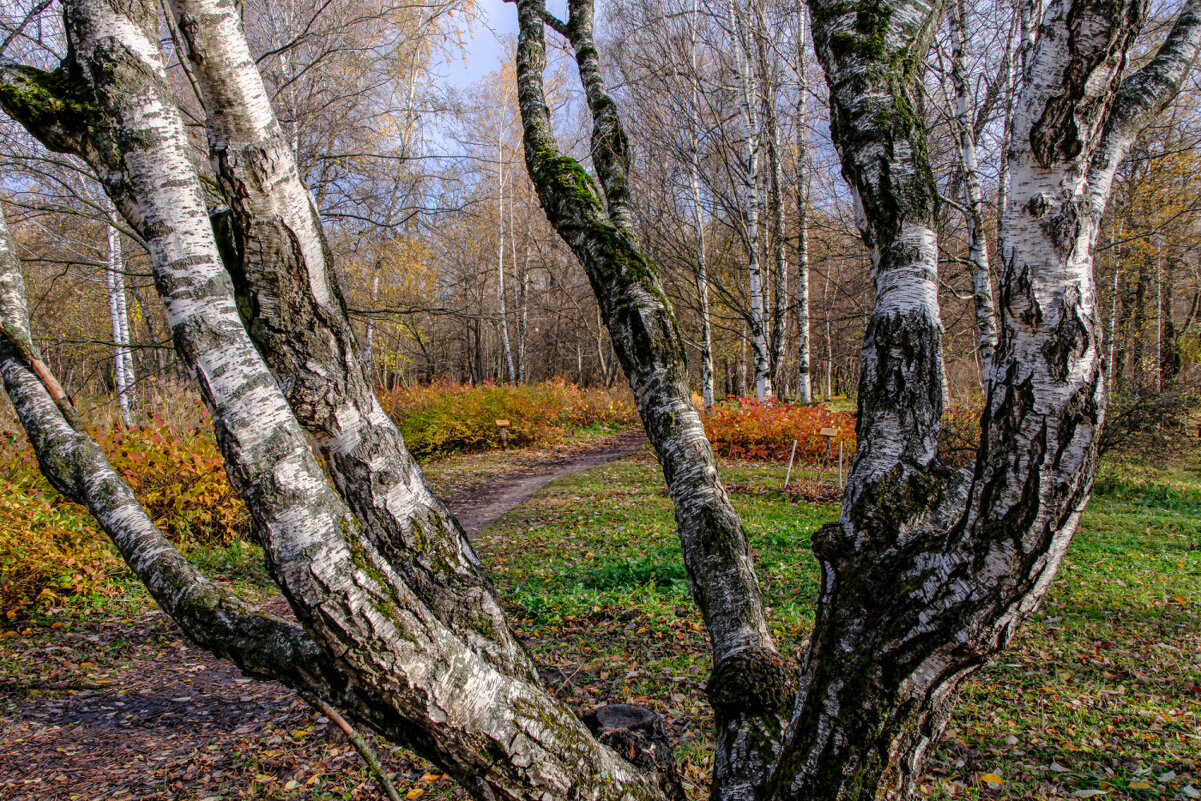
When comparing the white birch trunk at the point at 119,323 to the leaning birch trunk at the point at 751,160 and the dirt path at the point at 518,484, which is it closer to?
the dirt path at the point at 518,484

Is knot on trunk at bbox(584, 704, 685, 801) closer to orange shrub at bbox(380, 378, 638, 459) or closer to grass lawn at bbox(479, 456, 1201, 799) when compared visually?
grass lawn at bbox(479, 456, 1201, 799)

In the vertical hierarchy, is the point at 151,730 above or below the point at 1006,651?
below

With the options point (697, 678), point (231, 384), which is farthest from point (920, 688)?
point (697, 678)

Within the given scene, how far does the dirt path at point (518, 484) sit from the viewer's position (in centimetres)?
845

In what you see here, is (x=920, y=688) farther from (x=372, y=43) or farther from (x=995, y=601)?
(x=372, y=43)

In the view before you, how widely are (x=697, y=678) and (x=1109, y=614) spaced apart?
3144 mm

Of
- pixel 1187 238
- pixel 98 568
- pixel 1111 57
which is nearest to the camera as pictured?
pixel 1111 57

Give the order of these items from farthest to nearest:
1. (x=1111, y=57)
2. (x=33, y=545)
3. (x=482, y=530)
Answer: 1. (x=482, y=530)
2. (x=33, y=545)
3. (x=1111, y=57)

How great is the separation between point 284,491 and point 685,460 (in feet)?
4.06

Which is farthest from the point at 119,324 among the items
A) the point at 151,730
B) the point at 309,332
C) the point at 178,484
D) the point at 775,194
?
the point at 775,194

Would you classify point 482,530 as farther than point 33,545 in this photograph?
Yes

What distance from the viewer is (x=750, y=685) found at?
5.39 feet

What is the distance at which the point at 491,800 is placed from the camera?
1202mm

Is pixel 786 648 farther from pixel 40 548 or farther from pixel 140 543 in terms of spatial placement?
pixel 40 548
